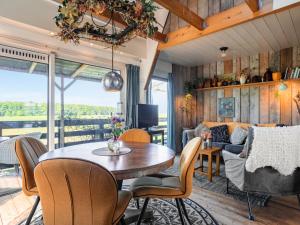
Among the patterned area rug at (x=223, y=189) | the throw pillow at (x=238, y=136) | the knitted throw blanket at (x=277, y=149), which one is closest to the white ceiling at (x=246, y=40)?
the throw pillow at (x=238, y=136)

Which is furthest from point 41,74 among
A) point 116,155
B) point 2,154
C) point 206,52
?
point 206,52

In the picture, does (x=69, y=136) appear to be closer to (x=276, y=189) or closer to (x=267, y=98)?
(x=276, y=189)

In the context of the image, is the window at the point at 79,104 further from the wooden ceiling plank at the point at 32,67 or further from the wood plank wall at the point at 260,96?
the wood plank wall at the point at 260,96

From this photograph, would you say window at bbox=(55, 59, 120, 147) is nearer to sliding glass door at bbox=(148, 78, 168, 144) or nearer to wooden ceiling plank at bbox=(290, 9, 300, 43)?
sliding glass door at bbox=(148, 78, 168, 144)

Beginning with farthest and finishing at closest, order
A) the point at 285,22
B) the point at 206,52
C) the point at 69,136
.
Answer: the point at 206,52 < the point at 69,136 < the point at 285,22

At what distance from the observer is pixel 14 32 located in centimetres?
302

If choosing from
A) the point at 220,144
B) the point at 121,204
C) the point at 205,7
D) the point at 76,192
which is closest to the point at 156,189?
the point at 121,204

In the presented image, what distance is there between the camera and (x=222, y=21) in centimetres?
325

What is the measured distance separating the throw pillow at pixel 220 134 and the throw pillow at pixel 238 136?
0.22 metres

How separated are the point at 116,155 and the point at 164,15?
11.8ft

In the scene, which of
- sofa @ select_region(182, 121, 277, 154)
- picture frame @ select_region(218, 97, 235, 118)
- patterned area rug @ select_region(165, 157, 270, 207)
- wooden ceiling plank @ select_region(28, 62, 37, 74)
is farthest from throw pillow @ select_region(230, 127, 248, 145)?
wooden ceiling plank @ select_region(28, 62, 37, 74)

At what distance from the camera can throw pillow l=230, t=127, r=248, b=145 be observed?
4.25m

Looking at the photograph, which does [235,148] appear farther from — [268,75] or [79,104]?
[79,104]

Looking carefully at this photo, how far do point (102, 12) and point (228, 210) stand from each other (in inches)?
102
